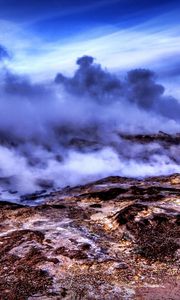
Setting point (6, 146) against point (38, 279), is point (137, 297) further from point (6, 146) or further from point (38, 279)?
point (6, 146)

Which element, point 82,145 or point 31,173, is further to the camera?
point 82,145

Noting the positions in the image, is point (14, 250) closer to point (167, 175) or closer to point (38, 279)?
point (38, 279)

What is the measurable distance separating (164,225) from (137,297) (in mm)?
13885

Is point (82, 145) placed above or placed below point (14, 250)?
above

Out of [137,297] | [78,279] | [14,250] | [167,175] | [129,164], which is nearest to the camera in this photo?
[137,297]

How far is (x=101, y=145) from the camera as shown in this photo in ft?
344

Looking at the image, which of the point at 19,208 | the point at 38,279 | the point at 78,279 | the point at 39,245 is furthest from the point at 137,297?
the point at 19,208

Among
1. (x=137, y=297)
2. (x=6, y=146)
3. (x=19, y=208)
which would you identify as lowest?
(x=137, y=297)

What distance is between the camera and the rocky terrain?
28.0m

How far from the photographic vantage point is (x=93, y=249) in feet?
114

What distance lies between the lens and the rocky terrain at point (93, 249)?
91.9 ft

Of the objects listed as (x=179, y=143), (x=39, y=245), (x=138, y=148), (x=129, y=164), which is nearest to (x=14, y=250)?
(x=39, y=245)

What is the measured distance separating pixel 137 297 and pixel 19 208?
25.1 metres

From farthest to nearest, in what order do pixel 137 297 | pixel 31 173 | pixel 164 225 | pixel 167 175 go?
1. pixel 31 173
2. pixel 167 175
3. pixel 164 225
4. pixel 137 297
